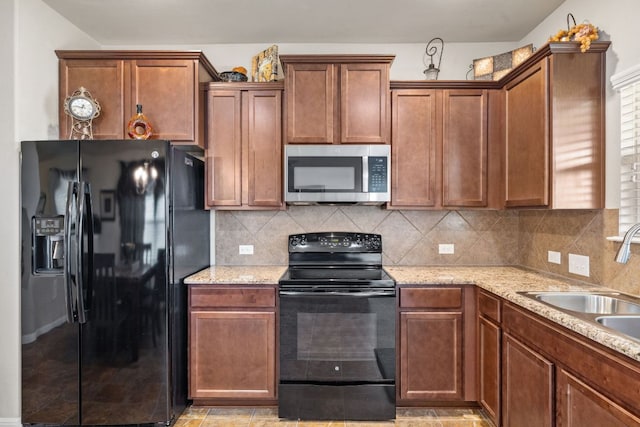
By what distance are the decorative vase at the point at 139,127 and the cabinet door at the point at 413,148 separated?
1716mm

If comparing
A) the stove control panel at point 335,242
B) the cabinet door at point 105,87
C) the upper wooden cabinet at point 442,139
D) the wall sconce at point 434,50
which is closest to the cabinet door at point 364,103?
the upper wooden cabinet at point 442,139

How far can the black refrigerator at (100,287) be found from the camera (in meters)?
2.08

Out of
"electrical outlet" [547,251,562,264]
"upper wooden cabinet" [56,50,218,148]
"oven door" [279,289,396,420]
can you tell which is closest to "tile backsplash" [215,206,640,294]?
"electrical outlet" [547,251,562,264]

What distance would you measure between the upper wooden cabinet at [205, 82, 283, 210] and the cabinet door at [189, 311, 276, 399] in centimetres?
84

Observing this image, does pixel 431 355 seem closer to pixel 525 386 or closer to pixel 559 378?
pixel 525 386

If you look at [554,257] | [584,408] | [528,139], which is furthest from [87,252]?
[554,257]

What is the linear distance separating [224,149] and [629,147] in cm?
247

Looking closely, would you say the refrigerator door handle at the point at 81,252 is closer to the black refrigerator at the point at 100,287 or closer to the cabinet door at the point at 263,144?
→ the black refrigerator at the point at 100,287

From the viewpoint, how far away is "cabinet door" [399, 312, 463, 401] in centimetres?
231

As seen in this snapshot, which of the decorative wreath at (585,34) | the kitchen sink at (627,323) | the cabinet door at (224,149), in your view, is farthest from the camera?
the cabinet door at (224,149)

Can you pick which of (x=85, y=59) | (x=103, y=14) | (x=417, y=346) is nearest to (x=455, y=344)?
(x=417, y=346)

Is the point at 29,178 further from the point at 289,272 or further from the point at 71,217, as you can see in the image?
the point at 289,272

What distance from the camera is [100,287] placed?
2.07 metres

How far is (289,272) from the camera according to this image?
2.66 meters
